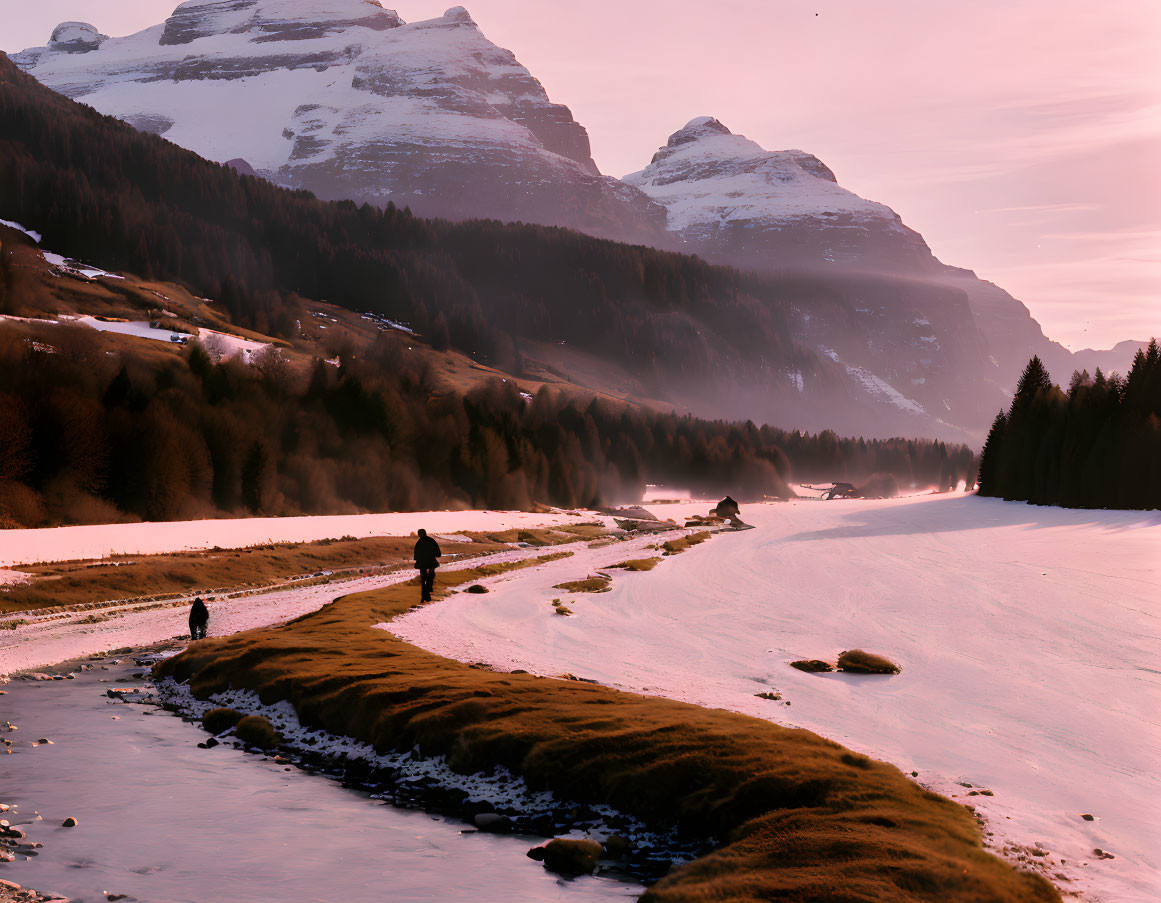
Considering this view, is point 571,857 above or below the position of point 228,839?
above

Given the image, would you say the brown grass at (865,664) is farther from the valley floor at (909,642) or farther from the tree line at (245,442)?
the tree line at (245,442)

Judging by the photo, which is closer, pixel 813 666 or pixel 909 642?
pixel 813 666

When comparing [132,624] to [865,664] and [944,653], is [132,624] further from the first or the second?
[944,653]

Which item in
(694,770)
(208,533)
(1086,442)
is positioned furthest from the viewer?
(1086,442)

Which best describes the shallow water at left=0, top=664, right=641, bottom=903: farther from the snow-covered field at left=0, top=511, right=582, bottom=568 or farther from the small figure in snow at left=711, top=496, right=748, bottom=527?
the small figure in snow at left=711, top=496, right=748, bottom=527

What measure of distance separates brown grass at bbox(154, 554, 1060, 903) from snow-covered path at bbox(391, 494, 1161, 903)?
75.6 inches

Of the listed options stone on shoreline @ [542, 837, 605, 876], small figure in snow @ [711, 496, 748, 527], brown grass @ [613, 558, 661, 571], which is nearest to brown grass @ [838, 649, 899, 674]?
stone on shoreline @ [542, 837, 605, 876]

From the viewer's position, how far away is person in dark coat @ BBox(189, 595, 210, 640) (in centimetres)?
3400

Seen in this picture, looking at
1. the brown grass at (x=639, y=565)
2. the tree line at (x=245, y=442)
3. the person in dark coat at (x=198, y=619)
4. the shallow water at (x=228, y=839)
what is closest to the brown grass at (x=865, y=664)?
the shallow water at (x=228, y=839)

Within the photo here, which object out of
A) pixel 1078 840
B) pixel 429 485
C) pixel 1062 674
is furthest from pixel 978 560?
pixel 429 485

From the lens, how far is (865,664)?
85.4 feet

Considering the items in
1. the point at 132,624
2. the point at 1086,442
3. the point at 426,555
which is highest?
the point at 1086,442

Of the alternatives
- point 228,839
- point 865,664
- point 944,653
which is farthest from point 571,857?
point 944,653

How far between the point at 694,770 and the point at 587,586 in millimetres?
32469
